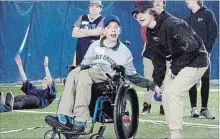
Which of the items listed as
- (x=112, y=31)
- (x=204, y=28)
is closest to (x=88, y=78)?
(x=112, y=31)

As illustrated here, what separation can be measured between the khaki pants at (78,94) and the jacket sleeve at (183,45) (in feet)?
2.38

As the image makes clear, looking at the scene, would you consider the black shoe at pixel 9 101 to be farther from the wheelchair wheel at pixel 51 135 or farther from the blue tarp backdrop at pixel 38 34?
the blue tarp backdrop at pixel 38 34

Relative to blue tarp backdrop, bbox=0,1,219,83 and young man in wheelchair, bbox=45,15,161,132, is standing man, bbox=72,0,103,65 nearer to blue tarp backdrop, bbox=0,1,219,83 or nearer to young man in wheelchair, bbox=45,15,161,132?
young man in wheelchair, bbox=45,15,161,132

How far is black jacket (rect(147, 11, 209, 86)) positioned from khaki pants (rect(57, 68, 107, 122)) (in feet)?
2.03

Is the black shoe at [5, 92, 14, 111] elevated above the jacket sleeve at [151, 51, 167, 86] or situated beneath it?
situated beneath

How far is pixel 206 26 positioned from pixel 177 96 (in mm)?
2264

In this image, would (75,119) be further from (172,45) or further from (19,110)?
(19,110)

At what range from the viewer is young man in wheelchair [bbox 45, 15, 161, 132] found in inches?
217

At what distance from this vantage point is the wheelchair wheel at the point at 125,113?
541 centimetres

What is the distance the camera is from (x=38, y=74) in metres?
13.9

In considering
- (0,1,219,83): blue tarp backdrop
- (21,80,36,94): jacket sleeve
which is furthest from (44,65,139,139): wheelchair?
(0,1,219,83): blue tarp backdrop

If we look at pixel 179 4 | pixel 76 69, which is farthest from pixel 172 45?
pixel 179 4

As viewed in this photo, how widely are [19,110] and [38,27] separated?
5.65 meters

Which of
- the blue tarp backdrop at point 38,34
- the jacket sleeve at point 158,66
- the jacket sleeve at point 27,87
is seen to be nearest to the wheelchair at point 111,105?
the jacket sleeve at point 158,66
